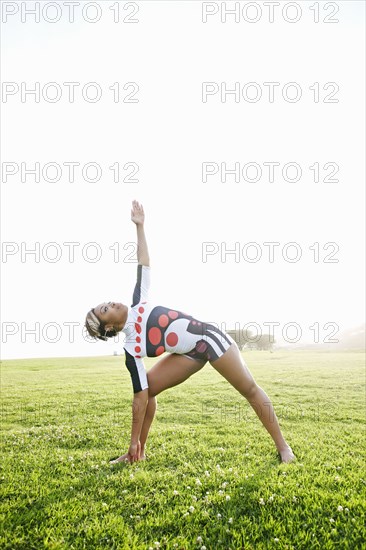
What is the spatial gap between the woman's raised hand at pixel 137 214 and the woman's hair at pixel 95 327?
1.57 m

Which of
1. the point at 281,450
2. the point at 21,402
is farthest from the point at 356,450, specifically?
the point at 21,402

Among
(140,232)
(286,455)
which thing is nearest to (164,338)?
(140,232)

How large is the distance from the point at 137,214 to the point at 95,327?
1897mm

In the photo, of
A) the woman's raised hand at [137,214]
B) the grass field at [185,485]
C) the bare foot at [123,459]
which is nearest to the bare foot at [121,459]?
the bare foot at [123,459]

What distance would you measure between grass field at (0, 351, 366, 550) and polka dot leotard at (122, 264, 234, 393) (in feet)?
4.54

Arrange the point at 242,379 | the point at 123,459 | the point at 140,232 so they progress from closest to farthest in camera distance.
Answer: the point at 242,379
the point at 123,459
the point at 140,232

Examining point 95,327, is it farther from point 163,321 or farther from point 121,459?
point 121,459

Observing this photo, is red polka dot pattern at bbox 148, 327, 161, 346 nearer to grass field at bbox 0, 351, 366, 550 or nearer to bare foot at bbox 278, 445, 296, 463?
grass field at bbox 0, 351, 366, 550

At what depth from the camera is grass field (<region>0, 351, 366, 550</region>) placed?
3.74 metres

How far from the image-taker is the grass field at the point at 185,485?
3736 mm

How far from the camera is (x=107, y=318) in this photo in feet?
18.3

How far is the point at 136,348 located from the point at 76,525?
217cm

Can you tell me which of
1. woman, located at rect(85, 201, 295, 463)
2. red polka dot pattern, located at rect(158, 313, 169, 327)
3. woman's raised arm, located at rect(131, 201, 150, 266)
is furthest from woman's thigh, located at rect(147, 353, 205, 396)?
woman's raised arm, located at rect(131, 201, 150, 266)

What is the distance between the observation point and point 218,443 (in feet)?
22.2
